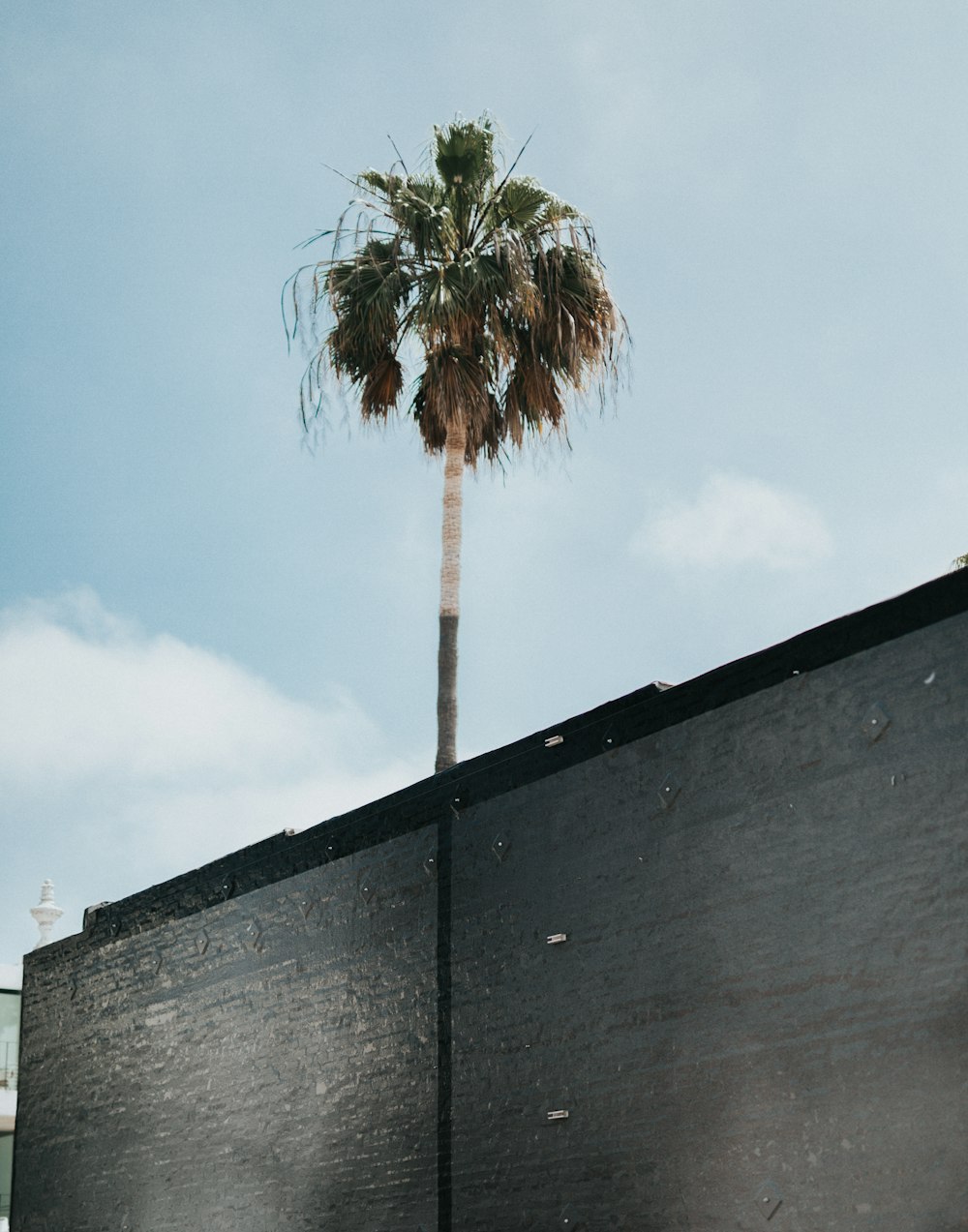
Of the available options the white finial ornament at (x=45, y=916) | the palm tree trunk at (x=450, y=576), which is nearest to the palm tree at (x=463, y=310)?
the palm tree trunk at (x=450, y=576)

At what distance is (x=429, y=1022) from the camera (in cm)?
1230

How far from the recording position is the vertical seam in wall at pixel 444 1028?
1180 cm

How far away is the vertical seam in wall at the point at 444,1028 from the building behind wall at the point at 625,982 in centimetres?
A: 2

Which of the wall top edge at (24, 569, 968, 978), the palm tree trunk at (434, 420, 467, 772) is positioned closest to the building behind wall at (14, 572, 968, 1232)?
the wall top edge at (24, 569, 968, 978)

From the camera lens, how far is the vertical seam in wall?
11797mm

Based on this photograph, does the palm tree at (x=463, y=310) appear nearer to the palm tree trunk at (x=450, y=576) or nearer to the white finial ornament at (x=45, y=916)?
the palm tree trunk at (x=450, y=576)

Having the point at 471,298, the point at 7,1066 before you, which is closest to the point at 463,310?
the point at 471,298

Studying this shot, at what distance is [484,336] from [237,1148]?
9.48 m

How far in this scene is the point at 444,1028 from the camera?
12109 millimetres

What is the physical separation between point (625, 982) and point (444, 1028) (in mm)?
2135

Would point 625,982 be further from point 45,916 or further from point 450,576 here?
point 45,916

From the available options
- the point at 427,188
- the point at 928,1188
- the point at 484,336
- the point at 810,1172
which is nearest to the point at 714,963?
the point at 810,1172

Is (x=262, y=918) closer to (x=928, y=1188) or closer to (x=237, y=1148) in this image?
(x=237, y=1148)

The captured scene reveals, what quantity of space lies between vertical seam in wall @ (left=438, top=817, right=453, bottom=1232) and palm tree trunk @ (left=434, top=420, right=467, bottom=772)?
4987 millimetres
